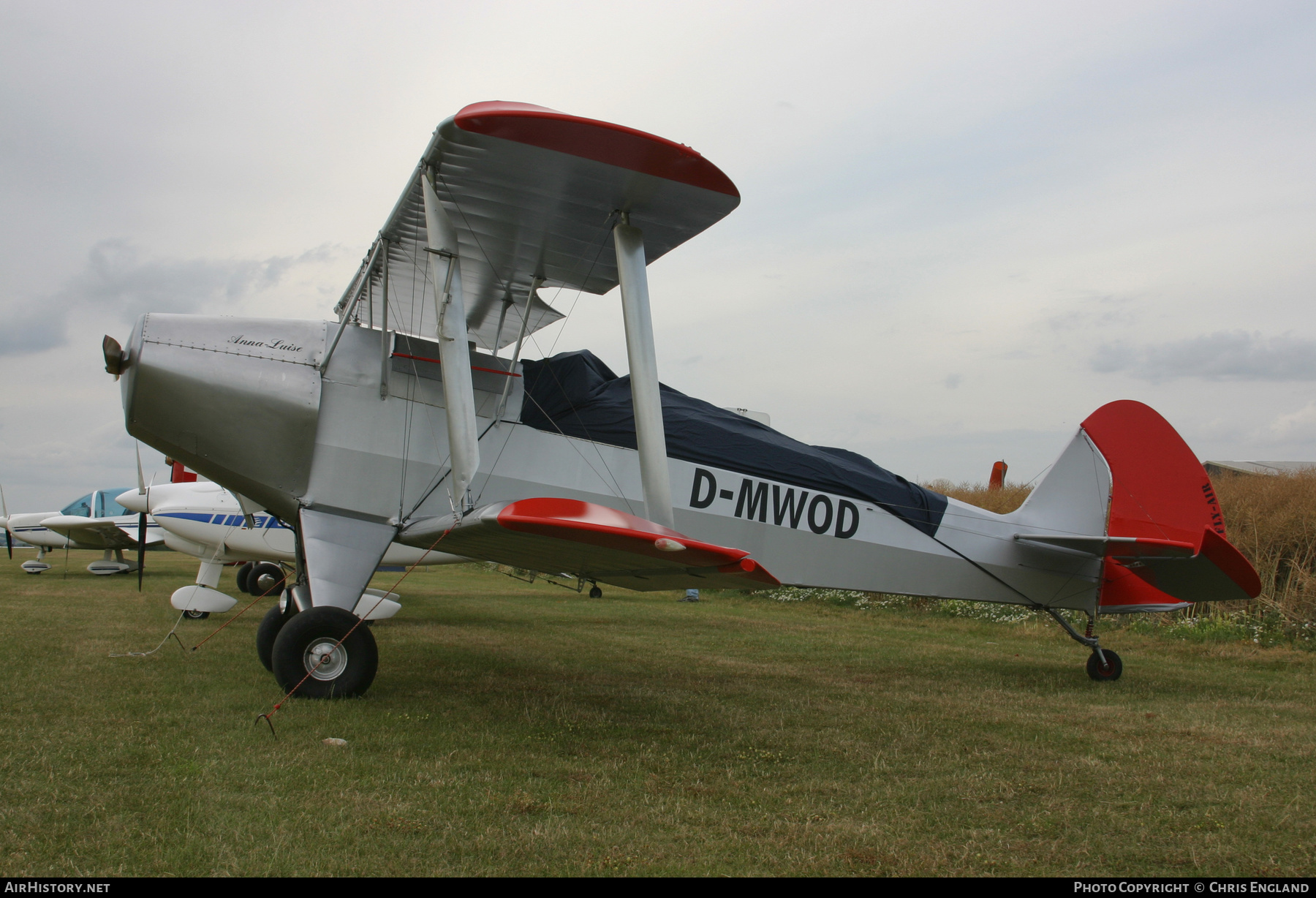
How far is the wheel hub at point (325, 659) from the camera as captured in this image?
5055 mm

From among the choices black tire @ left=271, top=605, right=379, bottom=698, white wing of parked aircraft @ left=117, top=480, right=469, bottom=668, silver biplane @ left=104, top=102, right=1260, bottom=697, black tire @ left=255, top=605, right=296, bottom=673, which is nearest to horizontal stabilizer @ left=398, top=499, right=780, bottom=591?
silver biplane @ left=104, top=102, right=1260, bottom=697

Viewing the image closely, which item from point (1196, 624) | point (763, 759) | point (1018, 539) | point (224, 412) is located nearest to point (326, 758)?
point (763, 759)

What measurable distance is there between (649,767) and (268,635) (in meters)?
4.34

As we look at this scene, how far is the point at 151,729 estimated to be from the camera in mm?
4422

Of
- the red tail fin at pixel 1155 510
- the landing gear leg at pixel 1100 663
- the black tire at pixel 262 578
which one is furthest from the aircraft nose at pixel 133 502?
the red tail fin at pixel 1155 510

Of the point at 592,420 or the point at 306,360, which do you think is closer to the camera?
the point at 306,360

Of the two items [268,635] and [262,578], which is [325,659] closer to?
[268,635]

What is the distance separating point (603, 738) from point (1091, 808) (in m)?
2.42

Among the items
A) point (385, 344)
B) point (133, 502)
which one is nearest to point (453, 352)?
point (385, 344)

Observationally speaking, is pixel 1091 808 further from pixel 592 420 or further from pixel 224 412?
pixel 224 412

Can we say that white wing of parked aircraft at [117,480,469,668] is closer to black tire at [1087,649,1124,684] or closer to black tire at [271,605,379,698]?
black tire at [271,605,379,698]

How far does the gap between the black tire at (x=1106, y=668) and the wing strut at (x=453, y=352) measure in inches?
228
